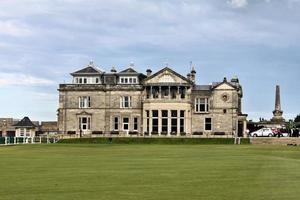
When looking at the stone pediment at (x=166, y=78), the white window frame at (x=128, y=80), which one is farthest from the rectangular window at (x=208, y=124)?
the white window frame at (x=128, y=80)

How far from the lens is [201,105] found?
9456 centimetres

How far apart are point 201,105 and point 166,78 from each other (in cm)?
714

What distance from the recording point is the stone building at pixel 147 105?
93.4m

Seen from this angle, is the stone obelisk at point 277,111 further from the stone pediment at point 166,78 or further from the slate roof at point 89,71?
the slate roof at point 89,71

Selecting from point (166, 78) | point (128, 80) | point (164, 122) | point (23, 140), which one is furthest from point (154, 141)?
point (128, 80)

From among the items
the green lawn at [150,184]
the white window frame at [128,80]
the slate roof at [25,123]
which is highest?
the white window frame at [128,80]

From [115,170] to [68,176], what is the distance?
3143 millimetres

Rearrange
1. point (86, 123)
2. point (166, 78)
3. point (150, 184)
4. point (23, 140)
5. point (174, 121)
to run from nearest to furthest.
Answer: point (150, 184) < point (23, 140) < point (174, 121) < point (166, 78) < point (86, 123)

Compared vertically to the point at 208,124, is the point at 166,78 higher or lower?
higher

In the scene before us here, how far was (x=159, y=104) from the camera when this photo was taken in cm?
9362

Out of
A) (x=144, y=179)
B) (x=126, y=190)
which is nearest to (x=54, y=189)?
(x=126, y=190)

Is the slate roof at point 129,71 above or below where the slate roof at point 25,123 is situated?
above

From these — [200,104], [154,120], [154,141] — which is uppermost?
[200,104]

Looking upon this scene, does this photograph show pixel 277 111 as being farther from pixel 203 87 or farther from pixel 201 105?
pixel 201 105
